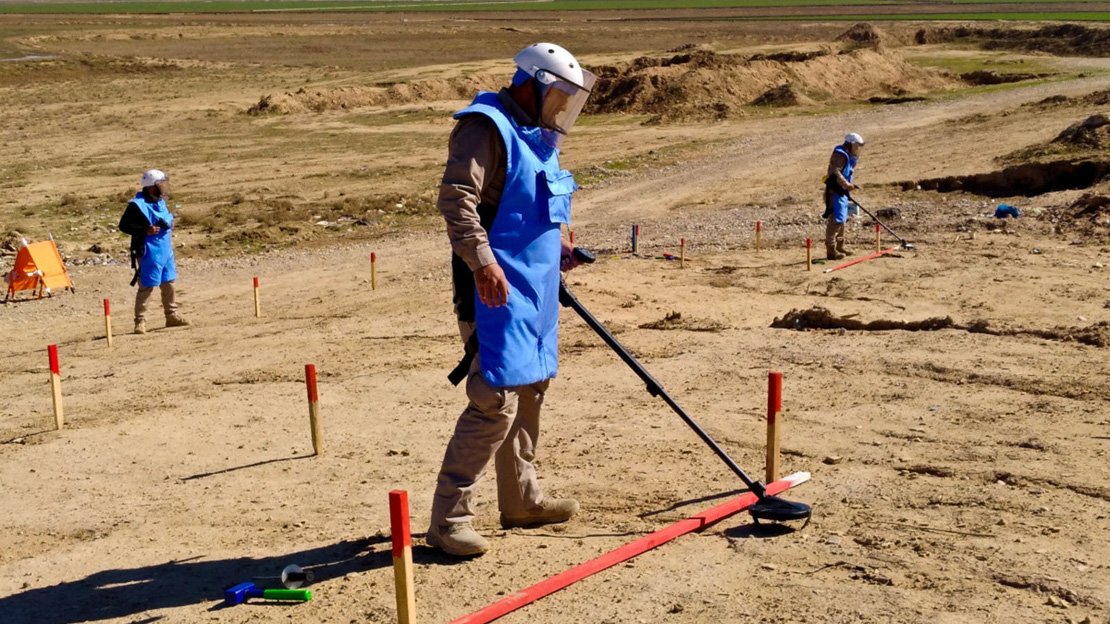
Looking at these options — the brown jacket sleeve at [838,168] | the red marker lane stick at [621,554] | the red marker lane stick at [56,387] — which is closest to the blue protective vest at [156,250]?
the red marker lane stick at [56,387]

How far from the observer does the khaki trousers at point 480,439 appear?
18.4 feet

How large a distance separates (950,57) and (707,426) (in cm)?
4664

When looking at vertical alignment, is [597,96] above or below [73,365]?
above

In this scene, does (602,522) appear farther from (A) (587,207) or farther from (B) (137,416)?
(A) (587,207)

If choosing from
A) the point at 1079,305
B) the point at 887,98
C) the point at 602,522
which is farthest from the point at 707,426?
the point at 887,98

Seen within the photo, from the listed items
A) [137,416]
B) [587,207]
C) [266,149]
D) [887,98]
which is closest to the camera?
[137,416]

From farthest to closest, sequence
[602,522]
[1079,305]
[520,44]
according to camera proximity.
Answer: [520,44] → [1079,305] → [602,522]

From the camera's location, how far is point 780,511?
6.17 metres

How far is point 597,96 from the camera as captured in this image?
38562 mm

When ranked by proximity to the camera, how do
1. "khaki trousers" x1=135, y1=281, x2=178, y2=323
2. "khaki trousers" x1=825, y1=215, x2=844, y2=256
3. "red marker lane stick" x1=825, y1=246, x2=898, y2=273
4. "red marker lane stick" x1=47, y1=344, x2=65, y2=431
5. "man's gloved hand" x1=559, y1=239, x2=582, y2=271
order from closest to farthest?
"man's gloved hand" x1=559, y1=239, x2=582, y2=271, "red marker lane stick" x1=47, y1=344, x2=65, y2=431, "khaki trousers" x1=135, y1=281, x2=178, y2=323, "red marker lane stick" x1=825, y1=246, x2=898, y2=273, "khaki trousers" x1=825, y1=215, x2=844, y2=256

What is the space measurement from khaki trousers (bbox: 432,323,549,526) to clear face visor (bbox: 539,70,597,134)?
1.06 meters

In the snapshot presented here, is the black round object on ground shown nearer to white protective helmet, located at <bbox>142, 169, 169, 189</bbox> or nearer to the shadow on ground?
the shadow on ground

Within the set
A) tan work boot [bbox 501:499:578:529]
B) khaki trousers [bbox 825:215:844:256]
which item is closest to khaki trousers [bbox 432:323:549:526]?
tan work boot [bbox 501:499:578:529]

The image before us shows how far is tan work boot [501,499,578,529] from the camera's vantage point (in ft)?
20.6
